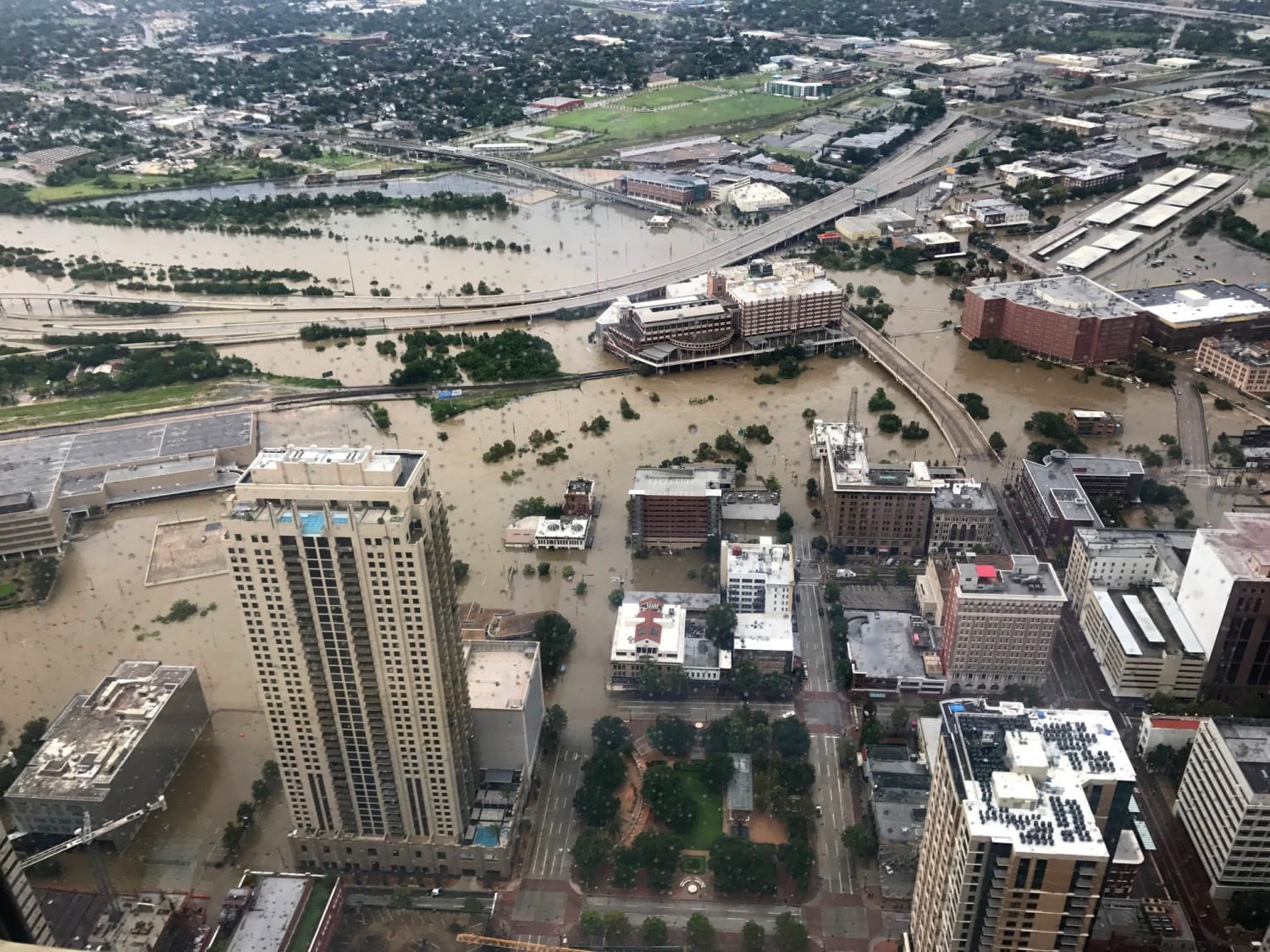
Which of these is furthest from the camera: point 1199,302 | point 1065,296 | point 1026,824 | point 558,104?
point 558,104

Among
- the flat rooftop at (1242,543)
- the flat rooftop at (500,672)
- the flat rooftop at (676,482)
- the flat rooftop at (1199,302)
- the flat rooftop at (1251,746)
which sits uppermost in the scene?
the flat rooftop at (1242,543)

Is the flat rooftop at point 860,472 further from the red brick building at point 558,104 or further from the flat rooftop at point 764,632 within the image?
the red brick building at point 558,104

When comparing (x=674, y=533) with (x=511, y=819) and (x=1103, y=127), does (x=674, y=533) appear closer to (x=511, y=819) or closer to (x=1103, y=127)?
(x=511, y=819)

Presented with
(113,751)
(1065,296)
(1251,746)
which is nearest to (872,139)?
(1065,296)

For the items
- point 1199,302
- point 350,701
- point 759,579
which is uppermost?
point 350,701

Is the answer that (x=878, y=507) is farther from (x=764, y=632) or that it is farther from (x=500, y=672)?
(x=500, y=672)

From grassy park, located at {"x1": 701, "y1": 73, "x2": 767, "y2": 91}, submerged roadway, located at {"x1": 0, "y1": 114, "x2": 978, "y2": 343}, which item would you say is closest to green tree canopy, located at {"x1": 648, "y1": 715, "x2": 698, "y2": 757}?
submerged roadway, located at {"x1": 0, "y1": 114, "x2": 978, "y2": 343}

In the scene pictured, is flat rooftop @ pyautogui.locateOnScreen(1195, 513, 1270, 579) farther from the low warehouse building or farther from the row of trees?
the low warehouse building

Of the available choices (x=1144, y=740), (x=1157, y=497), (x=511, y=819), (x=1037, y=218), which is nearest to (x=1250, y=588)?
(x=1144, y=740)

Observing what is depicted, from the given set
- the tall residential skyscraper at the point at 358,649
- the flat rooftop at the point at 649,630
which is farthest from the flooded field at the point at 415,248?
the tall residential skyscraper at the point at 358,649
